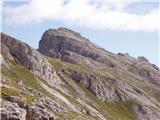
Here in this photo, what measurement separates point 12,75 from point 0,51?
14.3 metres

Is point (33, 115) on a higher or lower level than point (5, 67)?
lower

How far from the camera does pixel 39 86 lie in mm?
198000

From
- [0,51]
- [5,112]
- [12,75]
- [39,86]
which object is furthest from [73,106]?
[5,112]

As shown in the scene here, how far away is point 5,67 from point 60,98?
31687mm

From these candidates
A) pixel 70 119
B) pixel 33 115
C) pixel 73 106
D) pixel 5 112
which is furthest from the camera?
pixel 73 106

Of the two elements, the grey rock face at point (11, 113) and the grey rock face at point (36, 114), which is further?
the grey rock face at point (36, 114)

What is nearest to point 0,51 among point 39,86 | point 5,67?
point 5,67

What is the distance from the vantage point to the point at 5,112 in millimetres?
66125

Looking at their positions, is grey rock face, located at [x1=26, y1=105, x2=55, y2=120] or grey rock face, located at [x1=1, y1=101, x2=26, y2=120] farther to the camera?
grey rock face, located at [x1=26, y1=105, x2=55, y2=120]

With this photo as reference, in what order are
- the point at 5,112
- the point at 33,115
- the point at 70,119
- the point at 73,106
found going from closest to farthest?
the point at 5,112
the point at 33,115
the point at 70,119
the point at 73,106

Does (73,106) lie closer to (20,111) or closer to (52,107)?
(52,107)

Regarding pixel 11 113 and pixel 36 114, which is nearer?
pixel 11 113

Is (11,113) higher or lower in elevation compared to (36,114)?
lower

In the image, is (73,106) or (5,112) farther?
(73,106)
